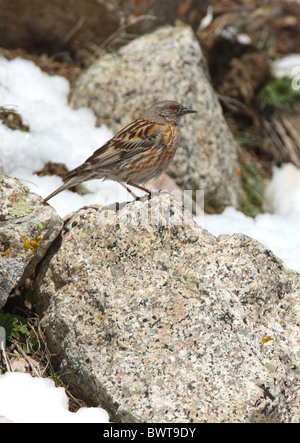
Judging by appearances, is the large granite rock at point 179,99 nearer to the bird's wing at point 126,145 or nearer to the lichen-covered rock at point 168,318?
the bird's wing at point 126,145

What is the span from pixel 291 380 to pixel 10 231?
2.38m

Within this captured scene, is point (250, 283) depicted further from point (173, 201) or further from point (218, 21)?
point (218, 21)

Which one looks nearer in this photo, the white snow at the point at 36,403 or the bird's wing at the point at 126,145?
the white snow at the point at 36,403

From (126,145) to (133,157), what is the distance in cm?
14

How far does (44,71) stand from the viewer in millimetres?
7945

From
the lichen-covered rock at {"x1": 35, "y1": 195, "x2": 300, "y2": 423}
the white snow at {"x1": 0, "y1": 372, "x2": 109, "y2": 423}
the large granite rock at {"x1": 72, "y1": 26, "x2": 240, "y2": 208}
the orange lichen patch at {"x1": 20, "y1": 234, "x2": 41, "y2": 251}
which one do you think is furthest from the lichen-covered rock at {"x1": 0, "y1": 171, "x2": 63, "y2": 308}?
the large granite rock at {"x1": 72, "y1": 26, "x2": 240, "y2": 208}

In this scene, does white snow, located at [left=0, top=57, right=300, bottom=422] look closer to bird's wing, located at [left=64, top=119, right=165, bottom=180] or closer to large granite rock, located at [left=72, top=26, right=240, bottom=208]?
large granite rock, located at [left=72, top=26, right=240, bottom=208]

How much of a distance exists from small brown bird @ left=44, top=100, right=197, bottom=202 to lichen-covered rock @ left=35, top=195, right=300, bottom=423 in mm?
669

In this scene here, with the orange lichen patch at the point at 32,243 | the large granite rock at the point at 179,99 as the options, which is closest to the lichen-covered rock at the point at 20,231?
the orange lichen patch at the point at 32,243

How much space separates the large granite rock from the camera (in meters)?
7.37

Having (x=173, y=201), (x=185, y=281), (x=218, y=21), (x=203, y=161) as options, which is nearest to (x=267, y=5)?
(x=218, y=21)

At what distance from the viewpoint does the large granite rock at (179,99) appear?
7.37 meters

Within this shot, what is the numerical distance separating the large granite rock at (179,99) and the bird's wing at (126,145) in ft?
4.79

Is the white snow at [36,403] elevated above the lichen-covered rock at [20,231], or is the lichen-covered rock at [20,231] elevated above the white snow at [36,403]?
the lichen-covered rock at [20,231]
